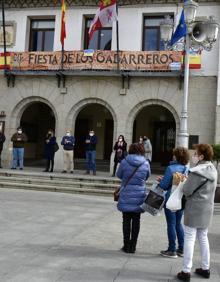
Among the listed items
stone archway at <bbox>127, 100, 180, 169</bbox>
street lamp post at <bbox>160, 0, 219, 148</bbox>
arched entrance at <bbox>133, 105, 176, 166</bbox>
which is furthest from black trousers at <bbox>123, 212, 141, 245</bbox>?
arched entrance at <bbox>133, 105, 176, 166</bbox>

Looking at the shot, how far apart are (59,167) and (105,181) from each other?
480 cm

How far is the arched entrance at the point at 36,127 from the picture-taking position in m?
25.9

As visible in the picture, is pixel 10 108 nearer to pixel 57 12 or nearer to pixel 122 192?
pixel 57 12

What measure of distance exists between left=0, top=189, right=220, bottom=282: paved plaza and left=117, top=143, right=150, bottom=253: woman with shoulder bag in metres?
0.31

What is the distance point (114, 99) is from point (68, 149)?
3.52 m

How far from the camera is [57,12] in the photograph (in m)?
22.2

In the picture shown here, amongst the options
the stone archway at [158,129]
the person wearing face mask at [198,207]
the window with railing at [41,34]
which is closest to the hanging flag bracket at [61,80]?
the window with railing at [41,34]

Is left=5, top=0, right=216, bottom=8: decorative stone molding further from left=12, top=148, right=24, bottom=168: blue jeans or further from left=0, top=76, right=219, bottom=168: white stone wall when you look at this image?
left=12, top=148, right=24, bottom=168: blue jeans

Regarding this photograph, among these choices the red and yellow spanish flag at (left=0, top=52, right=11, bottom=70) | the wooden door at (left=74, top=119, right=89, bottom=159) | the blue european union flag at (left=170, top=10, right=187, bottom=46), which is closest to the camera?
the blue european union flag at (left=170, top=10, right=187, bottom=46)

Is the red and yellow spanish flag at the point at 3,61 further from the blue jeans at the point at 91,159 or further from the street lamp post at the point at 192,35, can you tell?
the street lamp post at the point at 192,35

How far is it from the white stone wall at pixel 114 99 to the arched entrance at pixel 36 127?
3387 millimetres

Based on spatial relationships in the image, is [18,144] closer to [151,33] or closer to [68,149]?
[68,149]

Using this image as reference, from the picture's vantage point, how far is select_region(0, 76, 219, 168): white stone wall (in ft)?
65.5

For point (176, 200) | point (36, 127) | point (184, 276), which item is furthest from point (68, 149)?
point (184, 276)
